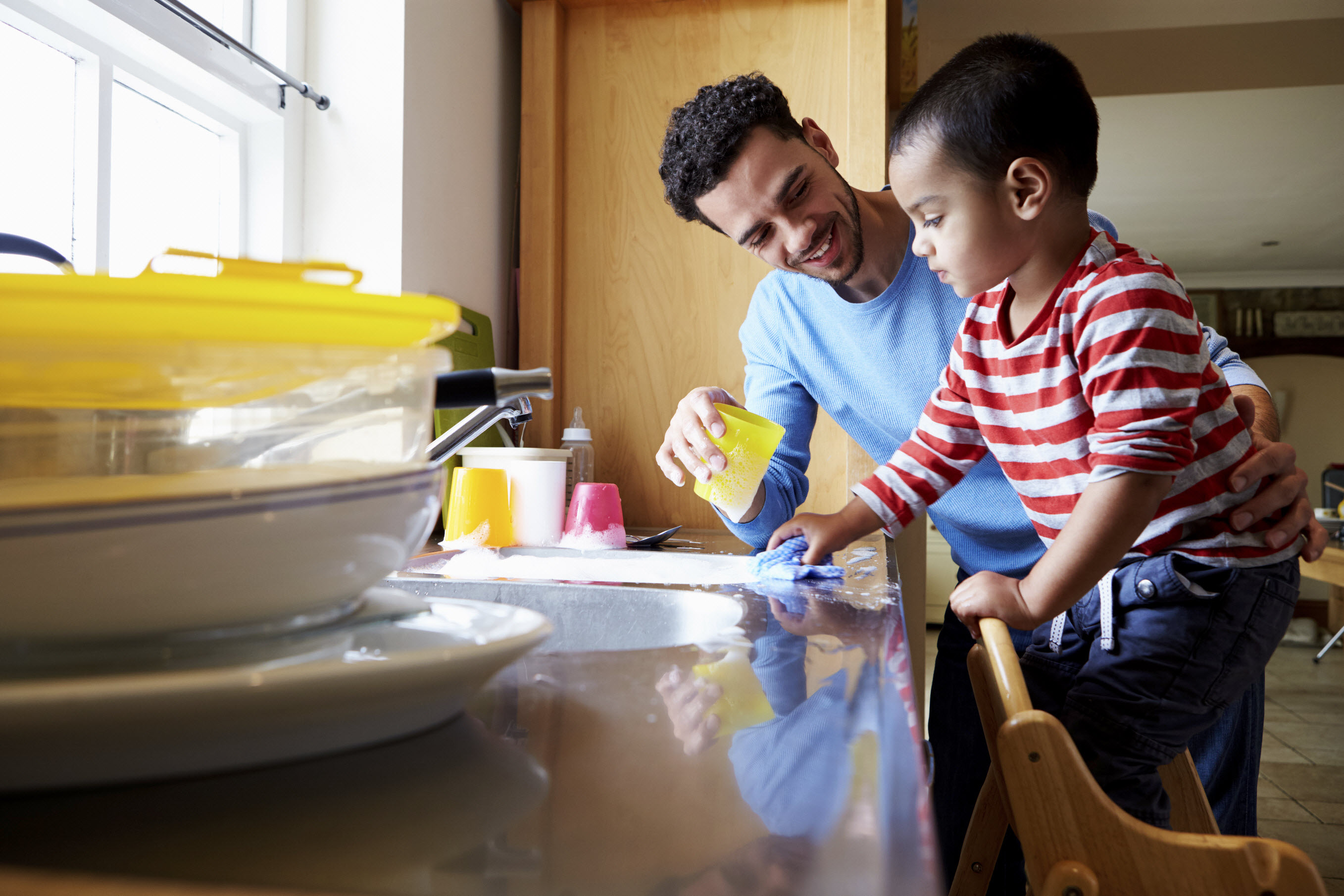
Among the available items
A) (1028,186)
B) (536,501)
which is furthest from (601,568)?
(1028,186)

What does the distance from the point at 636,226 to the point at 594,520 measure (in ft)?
2.71

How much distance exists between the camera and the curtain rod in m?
1.19

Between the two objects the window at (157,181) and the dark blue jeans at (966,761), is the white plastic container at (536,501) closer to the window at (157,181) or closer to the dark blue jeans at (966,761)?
the window at (157,181)

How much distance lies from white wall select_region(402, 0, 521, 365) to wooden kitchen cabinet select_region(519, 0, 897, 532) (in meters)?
0.07

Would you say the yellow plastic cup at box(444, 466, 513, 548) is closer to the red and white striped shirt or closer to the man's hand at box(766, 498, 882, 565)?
the man's hand at box(766, 498, 882, 565)

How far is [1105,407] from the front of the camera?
927 mm

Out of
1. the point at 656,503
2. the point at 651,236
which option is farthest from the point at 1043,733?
the point at 651,236

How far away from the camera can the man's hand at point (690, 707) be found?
383 mm

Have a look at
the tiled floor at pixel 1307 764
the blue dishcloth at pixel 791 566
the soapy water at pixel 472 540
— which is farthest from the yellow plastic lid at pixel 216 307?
the tiled floor at pixel 1307 764

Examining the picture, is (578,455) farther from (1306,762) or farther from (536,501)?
(1306,762)

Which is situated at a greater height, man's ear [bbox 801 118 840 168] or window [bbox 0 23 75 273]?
man's ear [bbox 801 118 840 168]

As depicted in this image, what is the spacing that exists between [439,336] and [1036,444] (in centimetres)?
84

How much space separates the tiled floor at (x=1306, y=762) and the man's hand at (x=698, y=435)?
149 centimetres

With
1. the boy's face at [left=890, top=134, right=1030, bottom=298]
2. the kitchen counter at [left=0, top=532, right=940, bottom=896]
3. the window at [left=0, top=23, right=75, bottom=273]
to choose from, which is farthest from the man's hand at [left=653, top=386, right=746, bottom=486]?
the window at [left=0, top=23, right=75, bottom=273]
